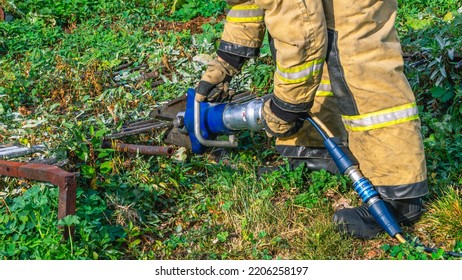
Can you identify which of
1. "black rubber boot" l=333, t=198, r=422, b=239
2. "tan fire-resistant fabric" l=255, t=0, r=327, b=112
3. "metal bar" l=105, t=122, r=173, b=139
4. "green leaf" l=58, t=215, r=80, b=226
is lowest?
"metal bar" l=105, t=122, r=173, b=139

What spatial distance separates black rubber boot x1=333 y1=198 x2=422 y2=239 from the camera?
399 centimetres

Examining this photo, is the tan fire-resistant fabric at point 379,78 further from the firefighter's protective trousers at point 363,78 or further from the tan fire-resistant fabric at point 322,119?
the tan fire-resistant fabric at point 322,119

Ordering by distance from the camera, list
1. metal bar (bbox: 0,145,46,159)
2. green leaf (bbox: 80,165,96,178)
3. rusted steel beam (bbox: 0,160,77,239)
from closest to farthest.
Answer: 1. rusted steel beam (bbox: 0,160,77,239)
2. green leaf (bbox: 80,165,96,178)
3. metal bar (bbox: 0,145,46,159)

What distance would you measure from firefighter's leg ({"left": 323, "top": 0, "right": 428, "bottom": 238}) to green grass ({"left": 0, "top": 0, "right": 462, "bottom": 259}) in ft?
0.67

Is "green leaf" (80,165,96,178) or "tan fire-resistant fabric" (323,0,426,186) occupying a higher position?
"tan fire-resistant fabric" (323,0,426,186)

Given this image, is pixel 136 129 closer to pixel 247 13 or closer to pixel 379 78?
pixel 247 13

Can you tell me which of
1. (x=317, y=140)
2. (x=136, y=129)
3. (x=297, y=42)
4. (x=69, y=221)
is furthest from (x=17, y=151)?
(x=297, y=42)

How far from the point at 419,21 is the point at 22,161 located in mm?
3469

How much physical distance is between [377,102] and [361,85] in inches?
4.8

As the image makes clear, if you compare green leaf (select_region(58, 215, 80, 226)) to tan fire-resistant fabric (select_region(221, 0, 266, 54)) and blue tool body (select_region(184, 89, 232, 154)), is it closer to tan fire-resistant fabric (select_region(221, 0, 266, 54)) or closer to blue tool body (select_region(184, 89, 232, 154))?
blue tool body (select_region(184, 89, 232, 154))

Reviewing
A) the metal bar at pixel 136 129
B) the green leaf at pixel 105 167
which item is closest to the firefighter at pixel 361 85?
the green leaf at pixel 105 167

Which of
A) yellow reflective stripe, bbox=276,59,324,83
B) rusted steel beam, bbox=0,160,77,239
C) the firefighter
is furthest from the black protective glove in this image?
rusted steel beam, bbox=0,160,77,239

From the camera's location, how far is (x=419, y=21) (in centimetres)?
622

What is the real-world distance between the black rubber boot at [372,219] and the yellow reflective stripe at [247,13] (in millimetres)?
1291
